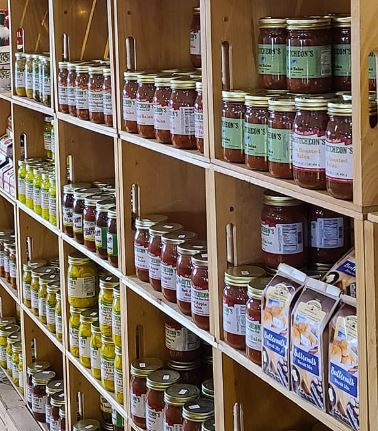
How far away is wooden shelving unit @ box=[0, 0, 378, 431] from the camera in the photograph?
1477mm

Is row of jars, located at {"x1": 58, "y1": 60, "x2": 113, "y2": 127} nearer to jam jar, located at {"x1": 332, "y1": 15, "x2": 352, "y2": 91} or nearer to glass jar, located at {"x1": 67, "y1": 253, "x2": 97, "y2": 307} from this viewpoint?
glass jar, located at {"x1": 67, "y1": 253, "x2": 97, "y2": 307}

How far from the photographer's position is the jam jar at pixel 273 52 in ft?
6.17

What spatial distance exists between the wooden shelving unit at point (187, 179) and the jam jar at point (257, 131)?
0.11 ft

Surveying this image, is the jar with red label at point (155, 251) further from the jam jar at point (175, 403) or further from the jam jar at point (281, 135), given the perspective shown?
the jam jar at point (281, 135)

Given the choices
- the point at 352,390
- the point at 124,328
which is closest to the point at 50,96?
the point at 124,328

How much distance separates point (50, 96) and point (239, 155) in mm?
1544

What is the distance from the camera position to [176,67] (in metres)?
2.65

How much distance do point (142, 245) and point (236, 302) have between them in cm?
62

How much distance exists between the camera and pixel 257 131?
1.85 meters

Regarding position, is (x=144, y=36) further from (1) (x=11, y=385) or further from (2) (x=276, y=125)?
(1) (x=11, y=385)

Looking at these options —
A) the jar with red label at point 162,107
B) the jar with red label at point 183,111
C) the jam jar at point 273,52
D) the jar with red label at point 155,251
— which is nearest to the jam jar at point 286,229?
the jam jar at point 273,52

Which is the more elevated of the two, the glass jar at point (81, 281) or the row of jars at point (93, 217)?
the row of jars at point (93, 217)

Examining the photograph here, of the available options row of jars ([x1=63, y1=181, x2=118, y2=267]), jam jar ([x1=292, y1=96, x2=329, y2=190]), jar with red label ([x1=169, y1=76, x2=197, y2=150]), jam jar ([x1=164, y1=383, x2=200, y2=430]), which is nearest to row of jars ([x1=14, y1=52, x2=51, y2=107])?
row of jars ([x1=63, y1=181, x2=118, y2=267])

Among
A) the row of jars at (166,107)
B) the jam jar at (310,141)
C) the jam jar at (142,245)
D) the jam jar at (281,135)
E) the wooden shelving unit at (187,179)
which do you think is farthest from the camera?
the jam jar at (142,245)
